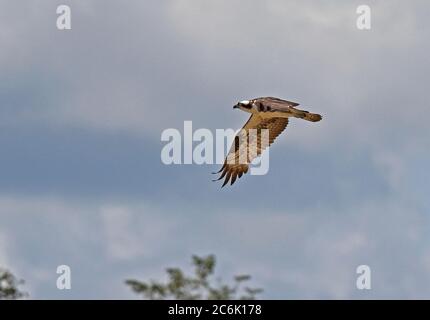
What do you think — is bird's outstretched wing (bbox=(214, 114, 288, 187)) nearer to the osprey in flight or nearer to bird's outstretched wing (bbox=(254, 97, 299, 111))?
the osprey in flight

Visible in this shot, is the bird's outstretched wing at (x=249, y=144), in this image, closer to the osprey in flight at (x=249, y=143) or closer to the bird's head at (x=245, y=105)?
the osprey in flight at (x=249, y=143)

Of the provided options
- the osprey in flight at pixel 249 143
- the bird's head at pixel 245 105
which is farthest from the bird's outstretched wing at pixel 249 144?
the bird's head at pixel 245 105

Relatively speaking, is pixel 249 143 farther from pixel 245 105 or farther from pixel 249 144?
pixel 245 105

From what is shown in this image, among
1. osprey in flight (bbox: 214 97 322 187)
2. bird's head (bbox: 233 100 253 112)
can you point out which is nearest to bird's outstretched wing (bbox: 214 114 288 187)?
osprey in flight (bbox: 214 97 322 187)

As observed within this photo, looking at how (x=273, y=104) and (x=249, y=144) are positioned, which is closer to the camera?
(x=273, y=104)

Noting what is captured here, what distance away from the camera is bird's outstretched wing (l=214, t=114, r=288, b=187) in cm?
3584

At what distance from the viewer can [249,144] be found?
119ft

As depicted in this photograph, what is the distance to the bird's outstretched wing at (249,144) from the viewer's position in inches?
1411

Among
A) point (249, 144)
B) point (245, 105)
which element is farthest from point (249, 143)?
point (245, 105)
